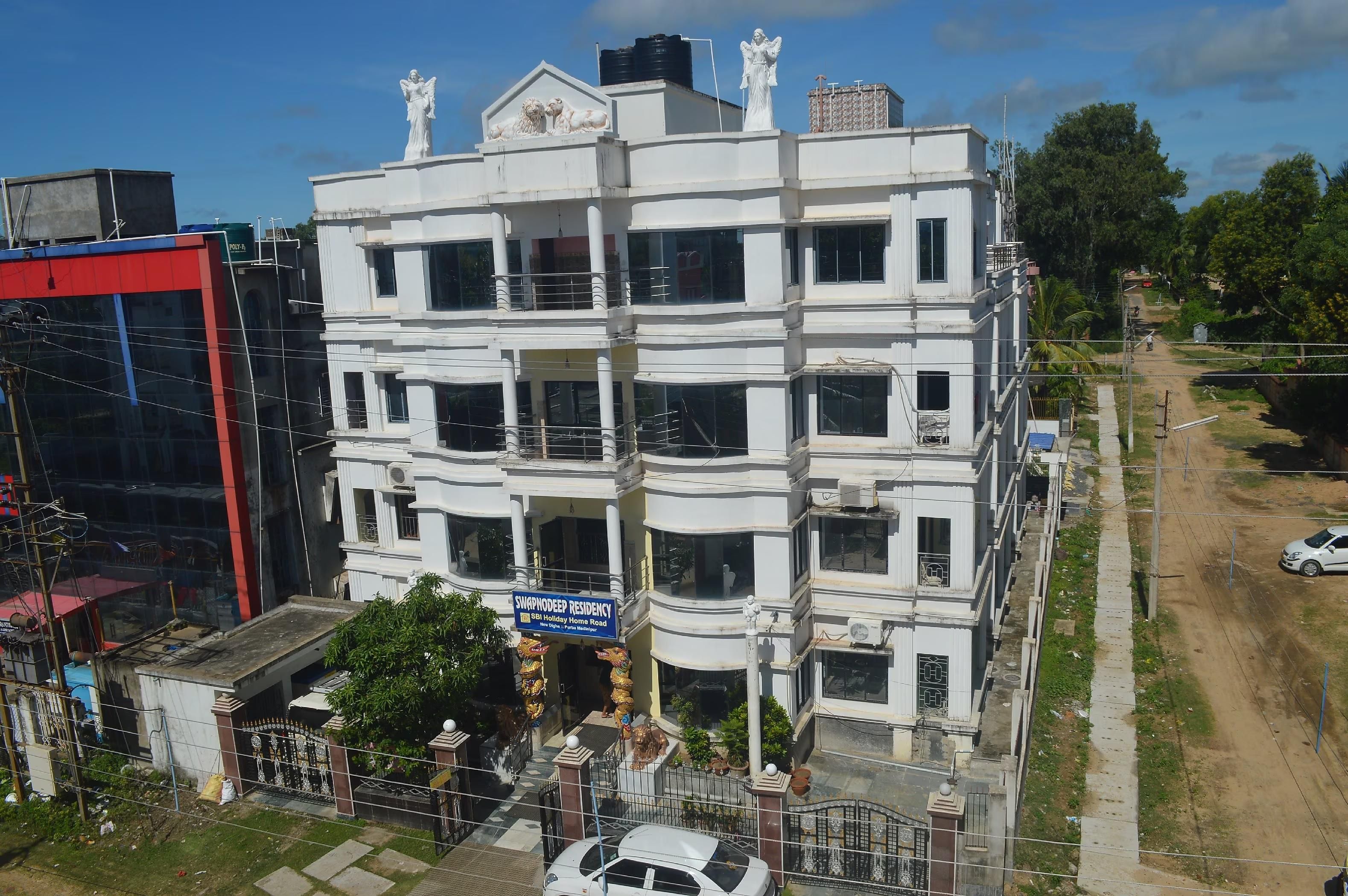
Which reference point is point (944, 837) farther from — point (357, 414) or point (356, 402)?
point (356, 402)

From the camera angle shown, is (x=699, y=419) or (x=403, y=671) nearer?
(x=403, y=671)

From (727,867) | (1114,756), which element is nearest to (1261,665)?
(1114,756)

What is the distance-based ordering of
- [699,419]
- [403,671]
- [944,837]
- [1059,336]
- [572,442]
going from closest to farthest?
[944,837] → [403,671] → [699,419] → [572,442] → [1059,336]

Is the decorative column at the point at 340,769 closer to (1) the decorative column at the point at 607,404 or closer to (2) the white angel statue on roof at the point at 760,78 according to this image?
(1) the decorative column at the point at 607,404

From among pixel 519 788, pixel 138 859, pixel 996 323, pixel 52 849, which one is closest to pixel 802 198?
pixel 996 323

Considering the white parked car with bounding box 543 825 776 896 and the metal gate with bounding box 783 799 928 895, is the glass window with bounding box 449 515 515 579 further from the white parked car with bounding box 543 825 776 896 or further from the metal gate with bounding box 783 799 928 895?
the metal gate with bounding box 783 799 928 895

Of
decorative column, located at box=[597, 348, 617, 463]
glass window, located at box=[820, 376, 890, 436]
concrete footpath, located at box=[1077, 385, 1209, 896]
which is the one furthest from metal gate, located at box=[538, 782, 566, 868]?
glass window, located at box=[820, 376, 890, 436]

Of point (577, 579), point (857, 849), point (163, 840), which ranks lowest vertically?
point (163, 840)

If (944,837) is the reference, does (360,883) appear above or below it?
below
